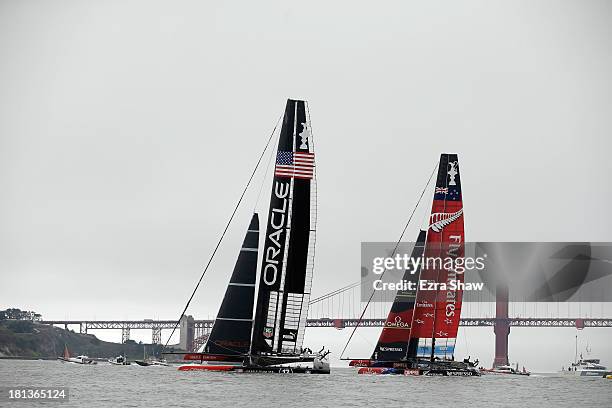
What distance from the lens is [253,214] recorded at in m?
48.0

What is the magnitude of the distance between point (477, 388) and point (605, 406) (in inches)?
341

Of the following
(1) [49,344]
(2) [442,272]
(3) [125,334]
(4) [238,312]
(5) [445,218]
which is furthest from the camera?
(3) [125,334]

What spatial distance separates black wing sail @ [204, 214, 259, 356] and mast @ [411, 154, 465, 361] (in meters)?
11.4

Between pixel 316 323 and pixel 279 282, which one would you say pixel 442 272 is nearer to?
pixel 279 282

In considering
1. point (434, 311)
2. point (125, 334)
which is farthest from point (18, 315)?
point (434, 311)

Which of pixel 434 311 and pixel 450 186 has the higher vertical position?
pixel 450 186

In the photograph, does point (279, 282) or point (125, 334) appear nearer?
point (279, 282)

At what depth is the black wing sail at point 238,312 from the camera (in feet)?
156

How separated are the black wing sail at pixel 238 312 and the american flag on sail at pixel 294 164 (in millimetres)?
2282

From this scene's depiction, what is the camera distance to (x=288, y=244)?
155ft

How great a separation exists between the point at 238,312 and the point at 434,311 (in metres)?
13.2

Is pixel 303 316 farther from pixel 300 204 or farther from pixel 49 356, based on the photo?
pixel 49 356

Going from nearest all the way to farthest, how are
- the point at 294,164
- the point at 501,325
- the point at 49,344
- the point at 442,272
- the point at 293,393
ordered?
the point at 293,393, the point at 294,164, the point at 442,272, the point at 501,325, the point at 49,344

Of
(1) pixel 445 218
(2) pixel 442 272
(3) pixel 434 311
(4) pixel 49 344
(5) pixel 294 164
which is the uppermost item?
(5) pixel 294 164
